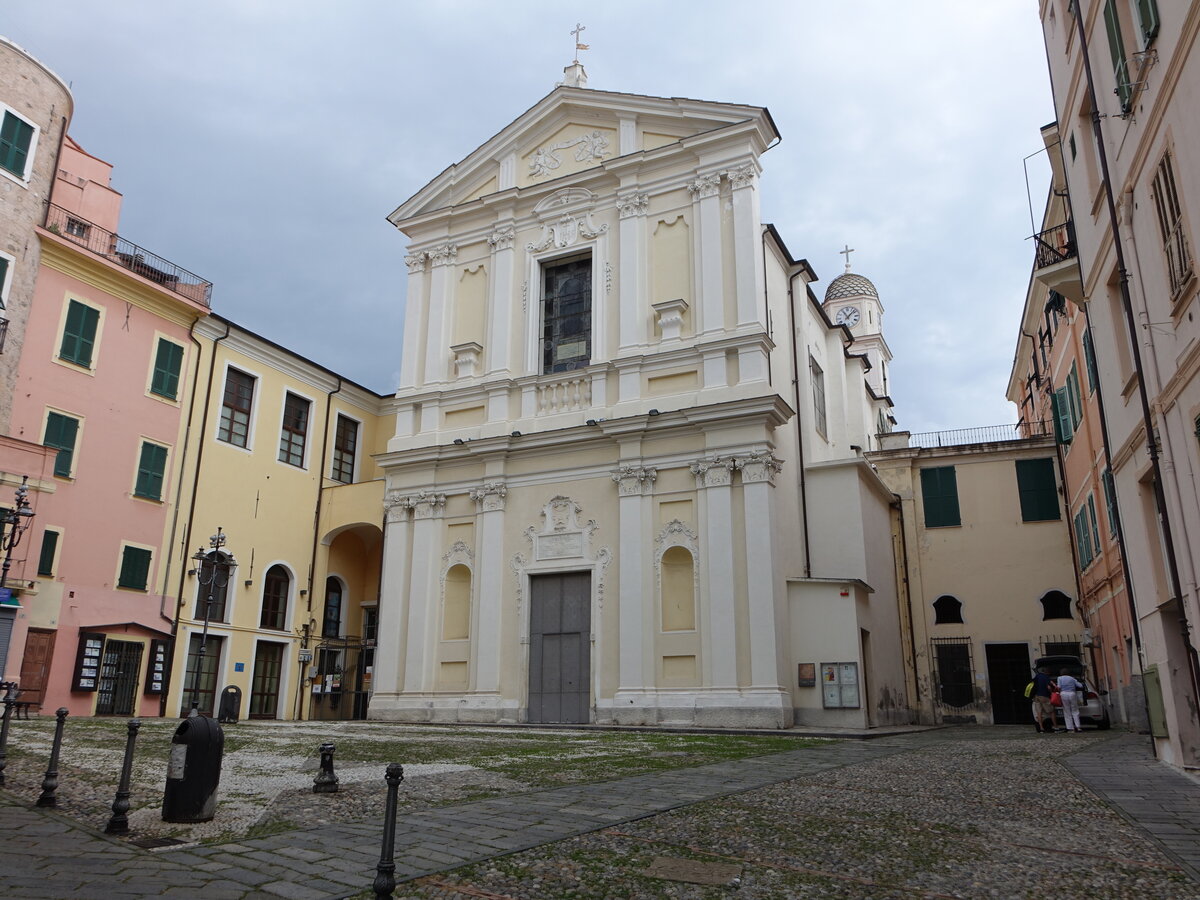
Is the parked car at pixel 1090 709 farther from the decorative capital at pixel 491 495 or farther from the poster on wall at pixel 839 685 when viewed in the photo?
the decorative capital at pixel 491 495

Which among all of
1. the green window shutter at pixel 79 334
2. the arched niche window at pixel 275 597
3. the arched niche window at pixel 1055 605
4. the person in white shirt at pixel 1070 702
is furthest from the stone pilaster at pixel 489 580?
the arched niche window at pixel 1055 605

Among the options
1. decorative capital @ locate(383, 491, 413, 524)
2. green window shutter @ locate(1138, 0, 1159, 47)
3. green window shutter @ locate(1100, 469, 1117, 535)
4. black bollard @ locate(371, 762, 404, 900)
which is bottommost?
black bollard @ locate(371, 762, 404, 900)

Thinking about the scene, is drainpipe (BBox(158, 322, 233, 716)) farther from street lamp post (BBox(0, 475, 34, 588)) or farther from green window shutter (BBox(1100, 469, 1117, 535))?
green window shutter (BBox(1100, 469, 1117, 535))

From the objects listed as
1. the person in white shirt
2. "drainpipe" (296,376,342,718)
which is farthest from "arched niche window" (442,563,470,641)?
the person in white shirt

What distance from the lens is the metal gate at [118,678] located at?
1978 centimetres

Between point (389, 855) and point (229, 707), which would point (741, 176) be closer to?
point (229, 707)

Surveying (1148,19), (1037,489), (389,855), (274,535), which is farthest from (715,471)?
(389,855)

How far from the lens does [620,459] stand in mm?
20375

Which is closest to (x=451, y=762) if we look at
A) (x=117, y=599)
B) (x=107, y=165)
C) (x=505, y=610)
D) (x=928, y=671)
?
(x=505, y=610)

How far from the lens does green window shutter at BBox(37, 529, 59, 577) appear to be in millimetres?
18922

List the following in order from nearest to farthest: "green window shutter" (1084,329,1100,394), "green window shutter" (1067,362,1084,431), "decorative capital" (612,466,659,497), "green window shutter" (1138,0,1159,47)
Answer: "green window shutter" (1138,0,1159,47)
"green window shutter" (1084,329,1100,394)
"decorative capital" (612,466,659,497)
"green window shutter" (1067,362,1084,431)

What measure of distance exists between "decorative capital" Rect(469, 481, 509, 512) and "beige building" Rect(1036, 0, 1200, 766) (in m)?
13.1

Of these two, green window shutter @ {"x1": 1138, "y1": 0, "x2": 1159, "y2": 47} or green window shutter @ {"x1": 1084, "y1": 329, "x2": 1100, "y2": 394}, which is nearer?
green window shutter @ {"x1": 1138, "y1": 0, "x2": 1159, "y2": 47}

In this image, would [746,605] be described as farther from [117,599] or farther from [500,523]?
[117,599]
